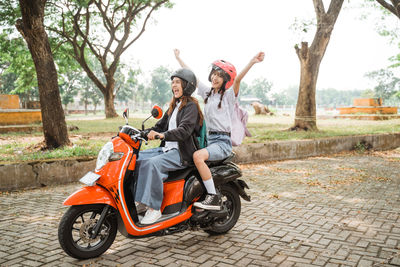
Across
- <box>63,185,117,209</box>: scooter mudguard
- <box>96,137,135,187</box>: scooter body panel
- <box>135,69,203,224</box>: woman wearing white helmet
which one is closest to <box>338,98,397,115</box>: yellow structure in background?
<box>135,69,203,224</box>: woman wearing white helmet

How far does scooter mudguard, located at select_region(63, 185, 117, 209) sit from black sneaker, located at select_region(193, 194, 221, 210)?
90 cm

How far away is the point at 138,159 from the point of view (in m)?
3.76

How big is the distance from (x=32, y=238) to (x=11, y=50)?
20.1 meters

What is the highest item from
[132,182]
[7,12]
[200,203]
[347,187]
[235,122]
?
[7,12]

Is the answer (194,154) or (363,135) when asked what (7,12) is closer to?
(363,135)

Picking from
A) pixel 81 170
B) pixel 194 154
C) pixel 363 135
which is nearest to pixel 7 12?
pixel 81 170

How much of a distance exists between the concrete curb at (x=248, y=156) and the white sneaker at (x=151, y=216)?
401 cm

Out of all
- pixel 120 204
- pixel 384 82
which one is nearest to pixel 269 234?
pixel 120 204

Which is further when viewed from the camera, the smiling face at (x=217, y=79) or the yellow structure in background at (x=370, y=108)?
the yellow structure in background at (x=370, y=108)

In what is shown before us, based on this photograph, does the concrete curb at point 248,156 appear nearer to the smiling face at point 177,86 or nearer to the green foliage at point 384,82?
the smiling face at point 177,86

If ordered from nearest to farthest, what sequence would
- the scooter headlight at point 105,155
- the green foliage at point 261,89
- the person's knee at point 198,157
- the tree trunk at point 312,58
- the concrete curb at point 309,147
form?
1. the scooter headlight at point 105,155
2. the person's knee at point 198,157
3. the concrete curb at point 309,147
4. the tree trunk at point 312,58
5. the green foliage at point 261,89

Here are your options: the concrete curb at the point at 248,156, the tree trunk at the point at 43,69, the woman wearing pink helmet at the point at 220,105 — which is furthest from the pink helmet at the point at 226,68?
the tree trunk at the point at 43,69

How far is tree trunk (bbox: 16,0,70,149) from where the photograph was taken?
8.75 metres

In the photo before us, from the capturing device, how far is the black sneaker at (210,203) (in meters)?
3.87
